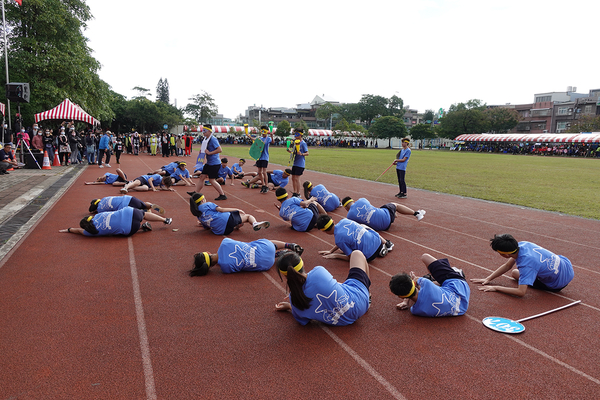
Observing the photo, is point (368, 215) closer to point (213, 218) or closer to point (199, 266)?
point (213, 218)

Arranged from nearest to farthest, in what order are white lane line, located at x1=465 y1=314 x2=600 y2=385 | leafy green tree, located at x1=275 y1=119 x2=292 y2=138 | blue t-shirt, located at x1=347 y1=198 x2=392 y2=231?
1. white lane line, located at x1=465 y1=314 x2=600 y2=385
2. blue t-shirt, located at x1=347 y1=198 x2=392 y2=231
3. leafy green tree, located at x1=275 y1=119 x2=292 y2=138

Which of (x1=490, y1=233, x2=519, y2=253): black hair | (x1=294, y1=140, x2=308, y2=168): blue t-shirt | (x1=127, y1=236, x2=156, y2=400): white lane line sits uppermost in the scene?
(x1=294, y1=140, x2=308, y2=168): blue t-shirt

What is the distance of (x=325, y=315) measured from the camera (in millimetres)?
3748

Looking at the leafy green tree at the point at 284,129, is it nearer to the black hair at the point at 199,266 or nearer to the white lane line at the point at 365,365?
the black hair at the point at 199,266

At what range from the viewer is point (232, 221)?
6973 mm

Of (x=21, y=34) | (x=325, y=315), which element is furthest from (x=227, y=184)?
(x=21, y=34)

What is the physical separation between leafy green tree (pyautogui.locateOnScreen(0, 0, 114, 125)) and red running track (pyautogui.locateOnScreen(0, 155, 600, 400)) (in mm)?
26139

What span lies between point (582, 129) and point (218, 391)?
7568 centimetres

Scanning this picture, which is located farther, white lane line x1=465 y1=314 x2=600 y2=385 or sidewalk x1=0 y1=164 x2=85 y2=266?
sidewalk x1=0 y1=164 x2=85 y2=266

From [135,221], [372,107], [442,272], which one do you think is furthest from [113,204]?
[372,107]

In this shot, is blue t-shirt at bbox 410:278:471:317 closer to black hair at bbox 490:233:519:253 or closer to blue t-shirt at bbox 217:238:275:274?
black hair at bbox 490:233:519:253

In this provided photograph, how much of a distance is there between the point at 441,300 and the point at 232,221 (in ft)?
13.6

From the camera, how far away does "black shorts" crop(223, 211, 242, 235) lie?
22.9ft

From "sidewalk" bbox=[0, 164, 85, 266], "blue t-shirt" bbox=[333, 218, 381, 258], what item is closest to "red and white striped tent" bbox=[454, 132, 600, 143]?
"blue t-shirt" bbox=[333, 218, 381, 258]
